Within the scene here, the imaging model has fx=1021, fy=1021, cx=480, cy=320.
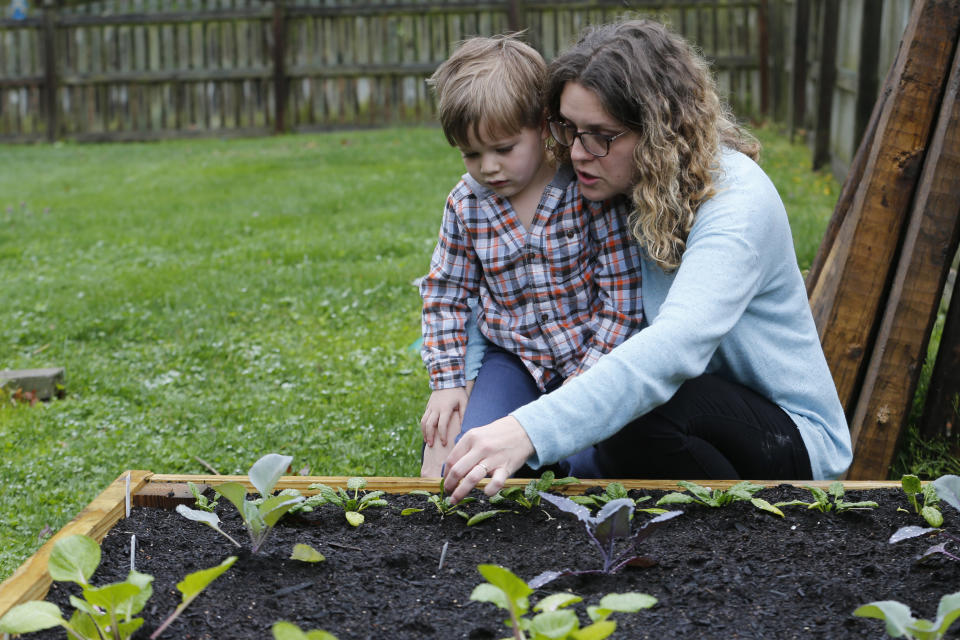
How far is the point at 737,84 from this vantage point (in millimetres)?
11797

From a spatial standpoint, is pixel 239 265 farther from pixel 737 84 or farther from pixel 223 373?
pixel 737 84

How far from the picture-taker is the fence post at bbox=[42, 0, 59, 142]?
12.5 meters

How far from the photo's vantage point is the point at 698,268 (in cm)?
194

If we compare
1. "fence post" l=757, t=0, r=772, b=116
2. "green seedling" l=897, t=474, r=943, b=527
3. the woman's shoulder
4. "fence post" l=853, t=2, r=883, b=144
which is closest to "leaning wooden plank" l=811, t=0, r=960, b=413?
the woman's shoulder

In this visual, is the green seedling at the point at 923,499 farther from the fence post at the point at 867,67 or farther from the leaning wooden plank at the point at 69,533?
the fence post at the point at 867,67

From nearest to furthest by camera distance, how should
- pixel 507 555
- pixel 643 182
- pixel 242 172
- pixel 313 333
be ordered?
pixel 507 555 < pixel 643 182 < pixel 313 333 < pixel 242 172

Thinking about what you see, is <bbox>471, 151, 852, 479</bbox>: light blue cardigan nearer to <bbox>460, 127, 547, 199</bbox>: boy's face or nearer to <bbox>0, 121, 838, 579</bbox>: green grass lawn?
<bbox>460, 127, 547, 199</bbox>: boy's face

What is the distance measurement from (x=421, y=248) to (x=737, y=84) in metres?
6.89

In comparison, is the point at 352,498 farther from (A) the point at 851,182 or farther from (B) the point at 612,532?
(A) the point at 851,182

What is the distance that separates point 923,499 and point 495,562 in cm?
79

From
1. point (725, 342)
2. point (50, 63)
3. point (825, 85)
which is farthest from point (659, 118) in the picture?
point (50, 63)

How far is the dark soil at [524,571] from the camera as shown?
4.73ft

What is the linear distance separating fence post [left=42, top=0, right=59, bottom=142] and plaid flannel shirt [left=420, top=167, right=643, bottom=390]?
11.6m

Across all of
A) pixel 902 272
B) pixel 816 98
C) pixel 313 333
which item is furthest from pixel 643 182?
pixel 816 98
